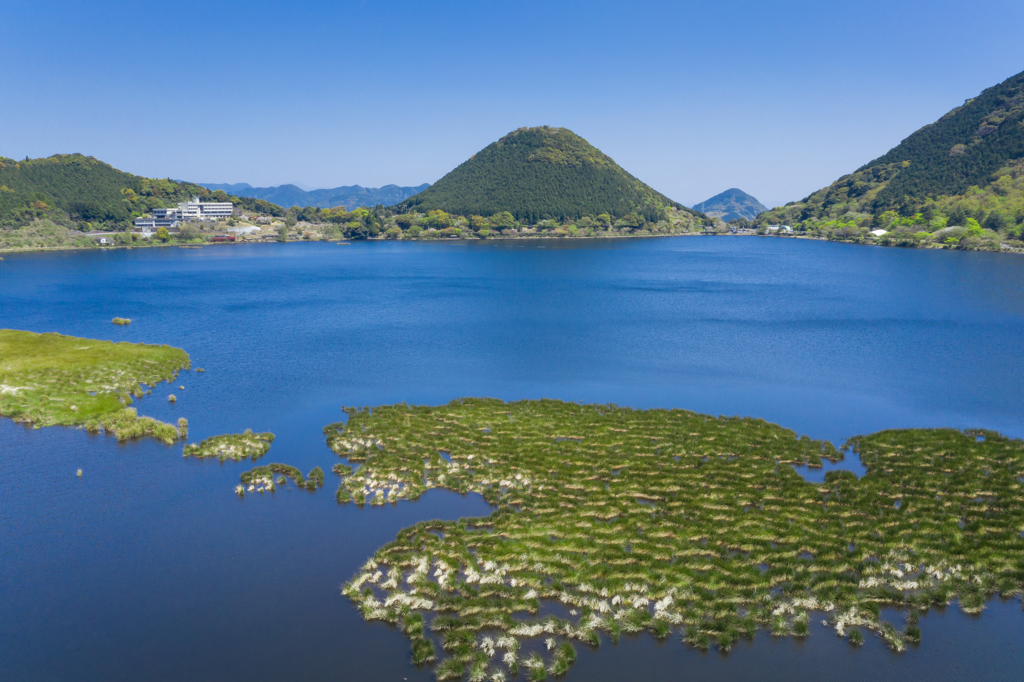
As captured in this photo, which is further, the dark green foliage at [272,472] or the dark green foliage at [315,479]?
the dark green foliage at [272,472]

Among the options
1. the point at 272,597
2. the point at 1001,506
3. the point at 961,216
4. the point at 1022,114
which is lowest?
the point at 272,597

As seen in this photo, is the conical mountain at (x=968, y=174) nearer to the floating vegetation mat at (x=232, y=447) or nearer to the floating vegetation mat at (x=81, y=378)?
the floating vegetation mat at (x=232, y=447)

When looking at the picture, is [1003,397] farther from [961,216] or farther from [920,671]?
[961,216]

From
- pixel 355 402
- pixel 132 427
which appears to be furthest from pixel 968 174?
pixel 132 427

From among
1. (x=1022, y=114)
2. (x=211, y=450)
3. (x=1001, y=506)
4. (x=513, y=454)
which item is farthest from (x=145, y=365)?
(x=1022, y=114)

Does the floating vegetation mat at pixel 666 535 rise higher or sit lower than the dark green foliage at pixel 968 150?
lower

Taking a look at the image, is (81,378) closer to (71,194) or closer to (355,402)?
(355,402)

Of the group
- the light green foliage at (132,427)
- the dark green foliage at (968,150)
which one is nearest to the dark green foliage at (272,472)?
the light green foliage at (132,427)
